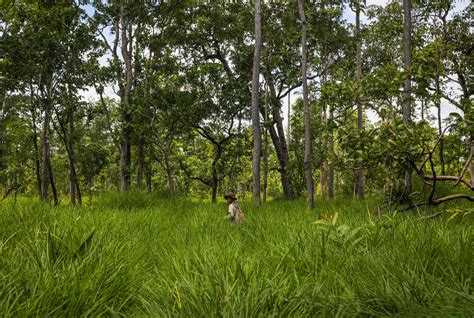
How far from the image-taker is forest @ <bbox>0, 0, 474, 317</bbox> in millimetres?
2410

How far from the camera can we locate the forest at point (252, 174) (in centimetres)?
241

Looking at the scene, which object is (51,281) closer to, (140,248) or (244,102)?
(140,248)

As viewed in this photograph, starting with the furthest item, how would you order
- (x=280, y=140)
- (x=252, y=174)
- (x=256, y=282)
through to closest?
(x=280, y=140) → (x=252, y=174) → (x=256, y=282)

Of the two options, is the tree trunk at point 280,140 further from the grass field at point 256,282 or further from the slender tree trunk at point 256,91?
the grass field at point 256,282

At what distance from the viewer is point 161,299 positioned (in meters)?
2.55

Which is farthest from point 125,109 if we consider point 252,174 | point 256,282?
point 256,282

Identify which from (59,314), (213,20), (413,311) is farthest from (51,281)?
(213,20)

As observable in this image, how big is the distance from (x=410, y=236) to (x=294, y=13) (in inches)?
526

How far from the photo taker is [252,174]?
16.6 m

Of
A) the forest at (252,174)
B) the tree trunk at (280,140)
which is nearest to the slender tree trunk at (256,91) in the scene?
the forest at (252,174)

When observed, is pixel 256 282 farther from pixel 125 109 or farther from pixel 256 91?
pixel 125 109

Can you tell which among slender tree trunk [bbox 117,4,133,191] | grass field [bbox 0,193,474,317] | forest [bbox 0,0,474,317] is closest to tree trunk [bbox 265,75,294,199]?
forest [bbox 0,0,474,317]

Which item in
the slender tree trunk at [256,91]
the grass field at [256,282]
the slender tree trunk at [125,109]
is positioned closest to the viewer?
the grass field at [256,282]

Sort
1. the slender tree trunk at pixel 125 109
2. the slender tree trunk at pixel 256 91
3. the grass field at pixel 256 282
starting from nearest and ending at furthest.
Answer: the grass field at pixel 256 282
the slender tree trunk at pixel 256 91
the slender tree trunk at pixel 125 109
